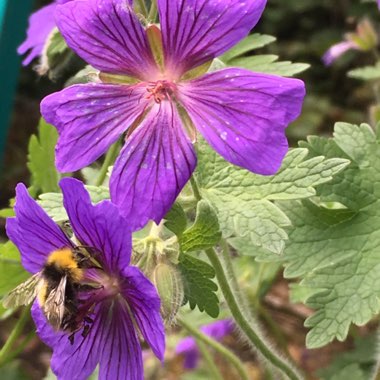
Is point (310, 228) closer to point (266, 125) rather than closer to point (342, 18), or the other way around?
point (266, 125)

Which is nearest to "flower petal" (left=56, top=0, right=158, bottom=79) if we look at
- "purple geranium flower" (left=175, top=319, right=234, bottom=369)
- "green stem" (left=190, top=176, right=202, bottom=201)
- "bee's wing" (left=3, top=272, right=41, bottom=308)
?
"green stem" (left=190, top=176, right=202, bottom=201)

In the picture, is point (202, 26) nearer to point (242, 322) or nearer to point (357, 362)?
point (242, 322)

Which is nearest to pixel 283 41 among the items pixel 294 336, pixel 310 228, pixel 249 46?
pixel 294 336

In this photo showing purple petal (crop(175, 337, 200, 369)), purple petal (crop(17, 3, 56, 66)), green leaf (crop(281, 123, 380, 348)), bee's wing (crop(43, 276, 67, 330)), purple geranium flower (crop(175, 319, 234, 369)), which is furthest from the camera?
purple petal (crop(175, 337, 200, 369))

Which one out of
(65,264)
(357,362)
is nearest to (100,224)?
(65,264)

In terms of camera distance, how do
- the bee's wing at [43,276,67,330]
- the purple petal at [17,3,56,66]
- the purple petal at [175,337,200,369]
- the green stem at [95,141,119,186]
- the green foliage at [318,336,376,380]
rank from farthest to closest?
the purple petal at [175,337,200,369], the green foliage at [318,336,376,380], the purple petal at [17,3,56,66], the green stem at [95,141,119,186], the bee's wing at [43,276,67,330]

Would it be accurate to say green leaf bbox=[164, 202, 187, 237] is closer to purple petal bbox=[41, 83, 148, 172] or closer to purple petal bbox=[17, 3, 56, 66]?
purple petal bbox=[41, 83, 148, 172]
